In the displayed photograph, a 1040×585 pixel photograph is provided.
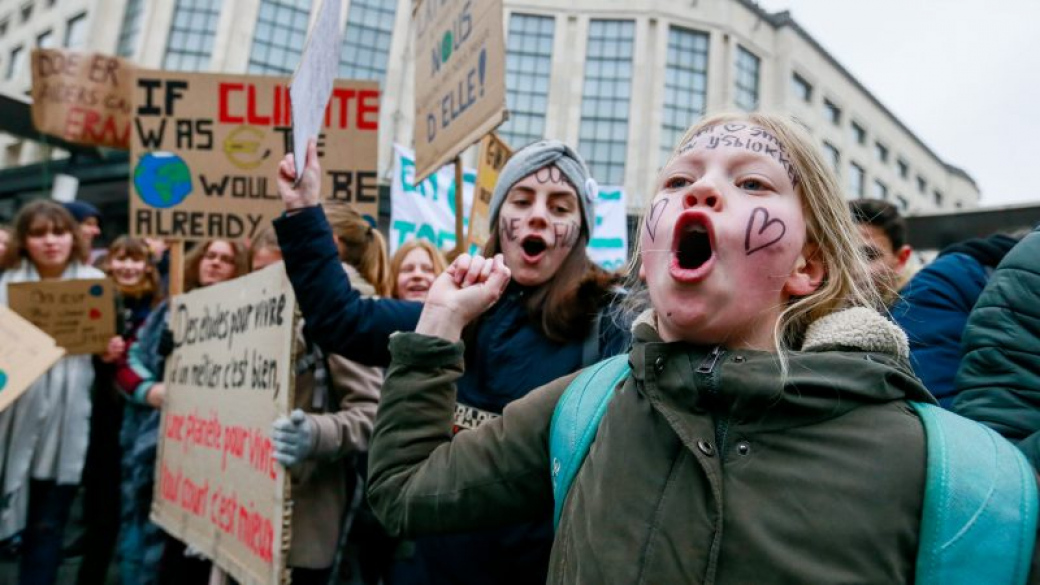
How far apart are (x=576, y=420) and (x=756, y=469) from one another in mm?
293

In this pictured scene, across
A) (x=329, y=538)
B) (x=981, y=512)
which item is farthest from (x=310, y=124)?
(x=981, y=512)

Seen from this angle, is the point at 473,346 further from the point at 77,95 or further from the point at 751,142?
the point at 77,95

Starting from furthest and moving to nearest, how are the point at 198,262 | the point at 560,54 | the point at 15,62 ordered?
the point at 15,62 < the point at 560,54 < the point at 198,262

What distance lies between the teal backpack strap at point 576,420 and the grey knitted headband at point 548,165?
89cm

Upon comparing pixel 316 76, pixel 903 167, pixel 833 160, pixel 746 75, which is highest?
pixel 746 75

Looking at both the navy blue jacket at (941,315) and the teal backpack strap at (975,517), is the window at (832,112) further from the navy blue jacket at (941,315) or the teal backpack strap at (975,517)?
the teal backpack strap at (975,517)

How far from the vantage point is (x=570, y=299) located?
1728 millimetres

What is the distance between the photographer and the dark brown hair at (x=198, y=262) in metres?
3.70

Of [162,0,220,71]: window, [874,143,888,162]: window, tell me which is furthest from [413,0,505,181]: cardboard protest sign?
[874,143,888,162]: window

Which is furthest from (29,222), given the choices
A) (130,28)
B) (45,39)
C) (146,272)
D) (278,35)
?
(45,39)

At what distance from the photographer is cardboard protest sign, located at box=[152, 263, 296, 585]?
2229 millimetres

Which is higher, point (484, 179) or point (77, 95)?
point (77, 95)

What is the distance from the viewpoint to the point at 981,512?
773 mm

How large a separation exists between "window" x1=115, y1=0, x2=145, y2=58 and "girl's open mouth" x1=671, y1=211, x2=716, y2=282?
1087 inches
